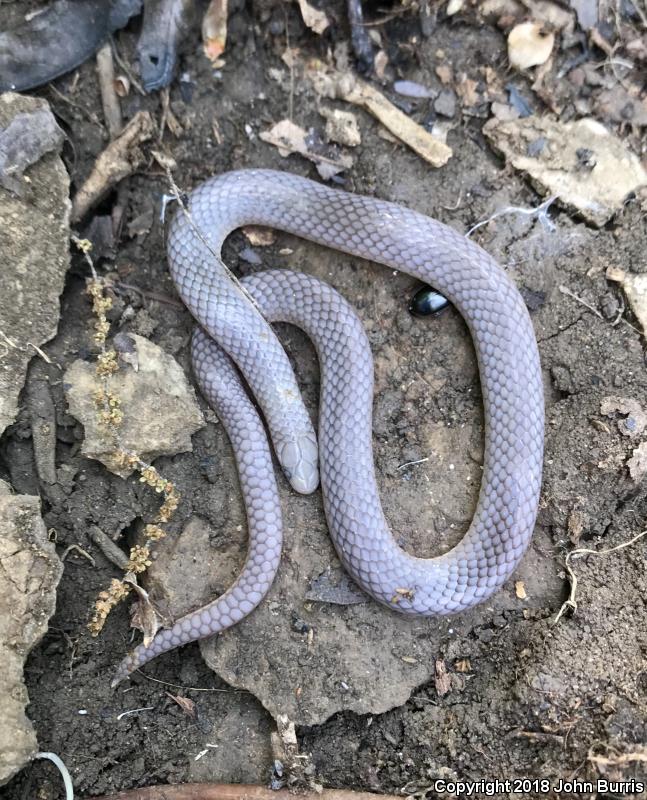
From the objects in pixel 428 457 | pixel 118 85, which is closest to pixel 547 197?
pixel 428 457

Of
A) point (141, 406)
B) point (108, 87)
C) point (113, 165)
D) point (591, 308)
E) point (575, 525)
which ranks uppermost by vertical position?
point (108, 87)

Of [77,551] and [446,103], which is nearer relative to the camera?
[77,551]

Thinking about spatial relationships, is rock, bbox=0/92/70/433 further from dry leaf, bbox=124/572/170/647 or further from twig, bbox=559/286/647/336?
twig, bbox=559/286/647/336

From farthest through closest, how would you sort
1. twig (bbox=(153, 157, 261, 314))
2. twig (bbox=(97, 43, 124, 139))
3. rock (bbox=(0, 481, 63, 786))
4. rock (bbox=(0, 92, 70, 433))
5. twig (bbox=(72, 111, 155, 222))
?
twig (bbox=(97, 43, 124, 139)) → twig (bbox=(72, 111, 155, 222)) → twig (bbox=(153, 157, 261, 314)) → rock (bbox=(0, 92, 70, 433)) → rock (bbox=(0, 481, 63, 786))

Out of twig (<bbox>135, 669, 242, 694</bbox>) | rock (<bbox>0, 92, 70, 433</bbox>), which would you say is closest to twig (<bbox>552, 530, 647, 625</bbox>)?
twig (<bbox>135, 669, 242, 694</bbox>)

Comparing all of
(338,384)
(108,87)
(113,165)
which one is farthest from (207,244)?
(108,87)

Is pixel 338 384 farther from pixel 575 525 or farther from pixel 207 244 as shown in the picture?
pixel 575 525

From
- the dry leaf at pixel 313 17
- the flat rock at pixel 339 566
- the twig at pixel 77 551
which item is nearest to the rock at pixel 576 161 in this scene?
the flat rock at pixel 339 566
